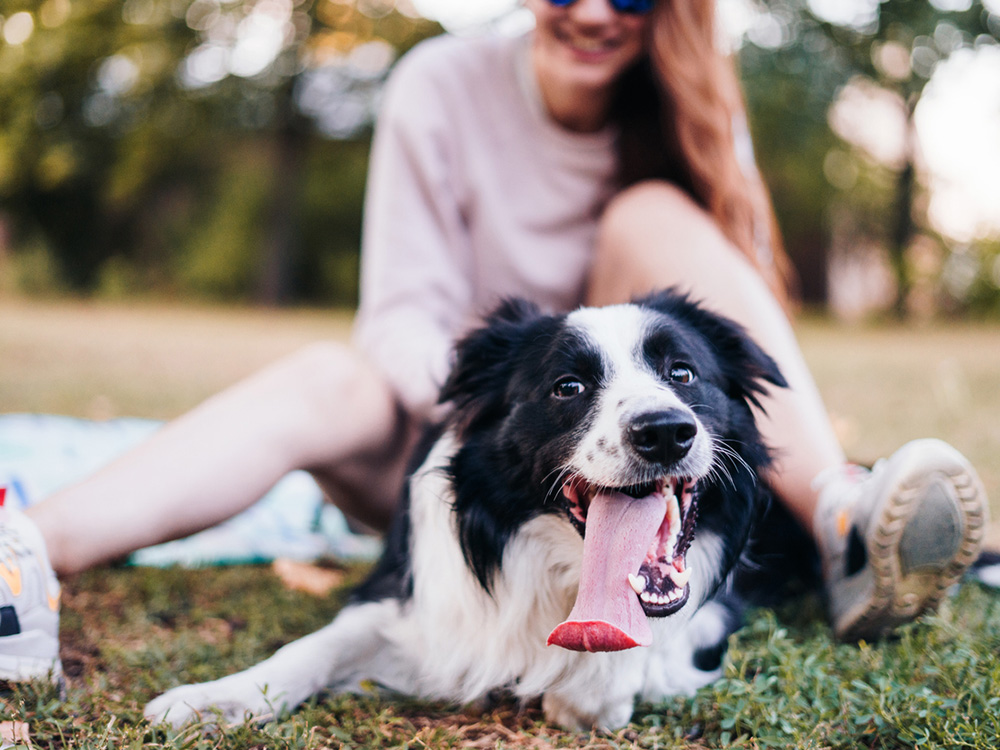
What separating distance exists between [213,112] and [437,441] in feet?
63.4

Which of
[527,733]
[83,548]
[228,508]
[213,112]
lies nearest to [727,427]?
[527,733]

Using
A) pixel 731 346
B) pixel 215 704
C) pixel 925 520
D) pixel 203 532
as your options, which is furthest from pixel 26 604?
pixel 925 520

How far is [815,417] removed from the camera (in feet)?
7.86

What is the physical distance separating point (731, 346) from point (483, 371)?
2.12ft

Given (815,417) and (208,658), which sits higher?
(815,417)

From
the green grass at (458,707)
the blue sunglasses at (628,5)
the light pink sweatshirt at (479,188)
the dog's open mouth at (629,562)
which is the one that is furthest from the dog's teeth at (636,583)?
→ the blue sunglasses at (628,5)

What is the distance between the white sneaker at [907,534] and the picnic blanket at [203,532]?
1.75 m

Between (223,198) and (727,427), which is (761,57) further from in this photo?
(727,427)

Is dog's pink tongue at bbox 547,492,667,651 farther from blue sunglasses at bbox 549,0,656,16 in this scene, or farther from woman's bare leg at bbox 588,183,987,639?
blue sunglasses at bbox 549,0,656,16

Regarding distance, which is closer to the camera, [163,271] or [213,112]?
[213,112]

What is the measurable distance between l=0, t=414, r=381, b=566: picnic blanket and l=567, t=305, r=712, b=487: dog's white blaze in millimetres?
1348

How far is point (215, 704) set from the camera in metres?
1.70

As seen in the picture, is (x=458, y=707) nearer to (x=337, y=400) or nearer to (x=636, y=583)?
(x=636, y=583)

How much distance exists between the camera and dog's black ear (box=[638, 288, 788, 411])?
2.08 metres
